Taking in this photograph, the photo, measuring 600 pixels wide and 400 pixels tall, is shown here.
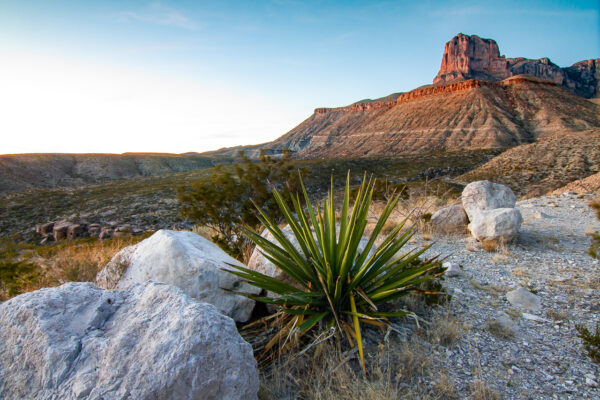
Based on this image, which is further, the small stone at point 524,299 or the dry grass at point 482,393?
the small stone at point 524,299

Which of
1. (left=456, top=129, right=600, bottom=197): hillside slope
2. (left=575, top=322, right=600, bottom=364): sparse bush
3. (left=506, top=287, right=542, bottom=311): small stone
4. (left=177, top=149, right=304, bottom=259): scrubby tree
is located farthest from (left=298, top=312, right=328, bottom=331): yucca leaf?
(left=456, top=129, right=600, bottom=197): hillside slope

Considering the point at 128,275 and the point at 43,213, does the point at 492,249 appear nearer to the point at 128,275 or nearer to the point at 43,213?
the point at 128,275

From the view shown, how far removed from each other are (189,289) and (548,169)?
26.8m

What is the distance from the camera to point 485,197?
7.47 m

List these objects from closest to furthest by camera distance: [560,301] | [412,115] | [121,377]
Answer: [121,377], [560,301], [412,115]

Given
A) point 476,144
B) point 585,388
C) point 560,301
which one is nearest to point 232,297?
point 585,388

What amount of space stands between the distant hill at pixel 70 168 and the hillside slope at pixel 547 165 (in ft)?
181

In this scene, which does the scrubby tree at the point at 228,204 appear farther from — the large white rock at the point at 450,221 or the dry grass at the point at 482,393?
the dry grass at the point at 482,393

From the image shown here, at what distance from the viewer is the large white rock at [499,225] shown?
18.4ft

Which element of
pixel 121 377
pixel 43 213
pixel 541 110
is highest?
pixel 541 110

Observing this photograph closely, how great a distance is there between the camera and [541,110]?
5850cm

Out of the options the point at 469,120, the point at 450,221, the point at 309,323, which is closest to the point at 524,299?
the point at 309,323

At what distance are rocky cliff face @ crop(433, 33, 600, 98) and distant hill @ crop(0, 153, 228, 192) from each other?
120 metres

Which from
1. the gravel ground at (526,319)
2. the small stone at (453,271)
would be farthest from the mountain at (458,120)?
the small stone at (453,271)
